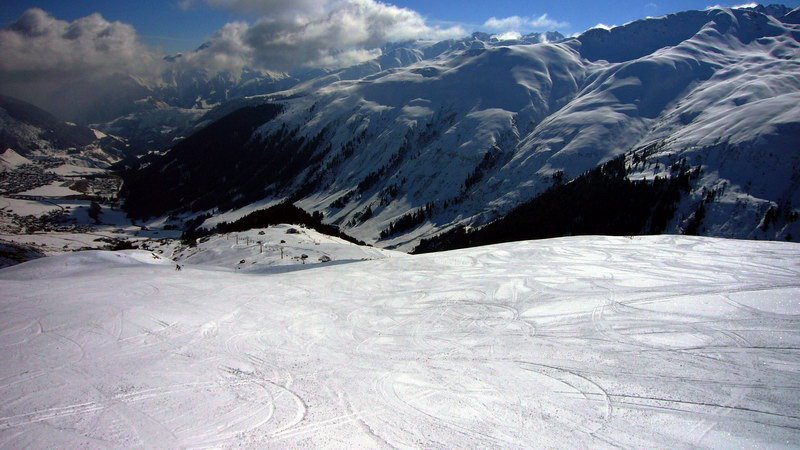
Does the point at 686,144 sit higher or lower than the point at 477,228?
higher

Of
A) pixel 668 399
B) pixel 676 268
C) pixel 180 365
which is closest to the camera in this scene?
pixel 668 399

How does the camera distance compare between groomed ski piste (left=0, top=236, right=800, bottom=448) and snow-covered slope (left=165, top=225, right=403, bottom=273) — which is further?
snow-covered slope (left=165, top=225, right=403, bottom=273)

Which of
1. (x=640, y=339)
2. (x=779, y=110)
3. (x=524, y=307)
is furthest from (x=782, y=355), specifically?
(x=779, y=110)

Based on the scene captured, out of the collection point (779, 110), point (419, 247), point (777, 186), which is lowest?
point (419, 247)

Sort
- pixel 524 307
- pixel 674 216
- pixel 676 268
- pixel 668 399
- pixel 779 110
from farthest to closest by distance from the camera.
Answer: pixel 779 110 → pixel 674 216 → pixel 676 268 → pixel 524 307 → pixel 668 399

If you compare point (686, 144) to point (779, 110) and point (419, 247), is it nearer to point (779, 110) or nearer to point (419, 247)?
point (779, 110)

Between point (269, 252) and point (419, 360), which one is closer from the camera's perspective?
point (419, 360)

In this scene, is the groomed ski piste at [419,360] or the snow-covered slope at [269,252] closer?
the groomed ski piste at [419,360]

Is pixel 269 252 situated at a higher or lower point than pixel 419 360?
higher
